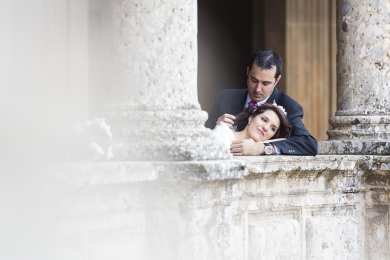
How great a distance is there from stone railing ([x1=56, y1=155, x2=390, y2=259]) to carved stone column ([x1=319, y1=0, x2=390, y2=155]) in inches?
12.8

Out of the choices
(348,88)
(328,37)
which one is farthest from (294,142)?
(328,37)

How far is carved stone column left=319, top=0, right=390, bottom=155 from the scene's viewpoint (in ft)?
17.9

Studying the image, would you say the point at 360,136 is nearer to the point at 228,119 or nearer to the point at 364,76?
the point at 364,76

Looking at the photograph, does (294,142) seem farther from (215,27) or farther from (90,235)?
(215,27)

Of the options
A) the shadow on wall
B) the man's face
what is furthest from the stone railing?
the shadow on wall

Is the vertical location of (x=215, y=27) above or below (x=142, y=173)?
above

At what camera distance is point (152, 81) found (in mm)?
3816

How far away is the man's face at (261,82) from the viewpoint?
511cm

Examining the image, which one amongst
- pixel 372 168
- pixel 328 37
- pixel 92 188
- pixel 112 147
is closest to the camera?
pixel 92 188

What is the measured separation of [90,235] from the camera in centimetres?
344

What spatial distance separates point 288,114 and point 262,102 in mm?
181

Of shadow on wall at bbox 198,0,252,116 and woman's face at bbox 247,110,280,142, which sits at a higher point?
shadow on wall at bbox 198,0,252,116

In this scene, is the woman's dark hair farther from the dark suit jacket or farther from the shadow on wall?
the shadow on wall

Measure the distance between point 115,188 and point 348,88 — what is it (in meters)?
2.58
